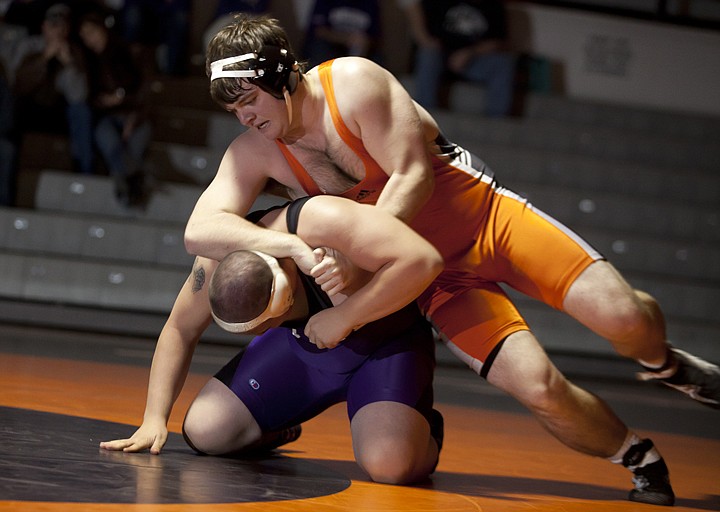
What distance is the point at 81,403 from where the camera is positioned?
3.49 metres

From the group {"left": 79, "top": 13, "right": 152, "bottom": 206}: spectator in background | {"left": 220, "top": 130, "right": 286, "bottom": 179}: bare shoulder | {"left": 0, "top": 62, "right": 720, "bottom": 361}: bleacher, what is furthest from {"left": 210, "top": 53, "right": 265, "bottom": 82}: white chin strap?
{"left": 79, "top": 13, "right": 152, "bottom": 206}: spectator in background

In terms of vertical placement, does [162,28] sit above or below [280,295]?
above

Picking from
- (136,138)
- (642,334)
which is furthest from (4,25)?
(642,334)

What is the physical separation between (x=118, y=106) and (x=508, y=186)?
255 cm

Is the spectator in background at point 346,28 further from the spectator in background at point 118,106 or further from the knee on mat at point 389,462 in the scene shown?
the knee on mat at point 389,462

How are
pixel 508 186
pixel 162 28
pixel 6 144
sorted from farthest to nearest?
pixel 162 28 → pixel 508 186 → pixel 6 144

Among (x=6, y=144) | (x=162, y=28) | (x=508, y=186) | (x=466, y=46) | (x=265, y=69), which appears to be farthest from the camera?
(x=466, y=46)

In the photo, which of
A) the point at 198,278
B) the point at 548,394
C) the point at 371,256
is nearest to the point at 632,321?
the point at 548,394

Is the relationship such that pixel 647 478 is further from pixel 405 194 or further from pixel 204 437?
pixel 204 437

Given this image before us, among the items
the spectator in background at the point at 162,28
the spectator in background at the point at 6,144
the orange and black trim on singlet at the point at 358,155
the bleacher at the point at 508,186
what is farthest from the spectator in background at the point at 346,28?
the orange and black trim on singlet at the point at 358,155

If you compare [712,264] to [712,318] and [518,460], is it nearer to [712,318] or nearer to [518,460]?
[712,318]

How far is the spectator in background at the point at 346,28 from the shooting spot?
25.6 ft

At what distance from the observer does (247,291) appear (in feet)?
8.00

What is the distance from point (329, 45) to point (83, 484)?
589cm
